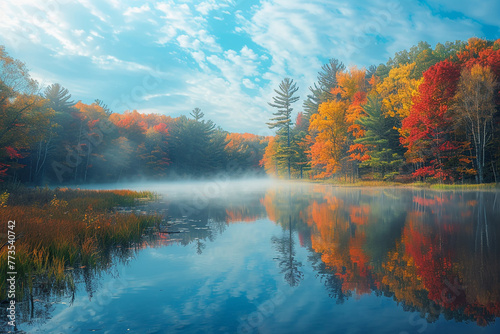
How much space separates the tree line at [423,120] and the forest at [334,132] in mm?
150

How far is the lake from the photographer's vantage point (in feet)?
15.8

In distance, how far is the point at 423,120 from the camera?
3575 centimetres

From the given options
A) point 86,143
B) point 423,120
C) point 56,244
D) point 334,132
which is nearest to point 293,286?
point 56,244

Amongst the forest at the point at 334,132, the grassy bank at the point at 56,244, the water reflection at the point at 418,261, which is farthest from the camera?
the forest at the point at 334,132

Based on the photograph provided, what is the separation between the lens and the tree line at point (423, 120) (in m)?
34.3

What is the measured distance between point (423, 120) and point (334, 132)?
58.8 feet

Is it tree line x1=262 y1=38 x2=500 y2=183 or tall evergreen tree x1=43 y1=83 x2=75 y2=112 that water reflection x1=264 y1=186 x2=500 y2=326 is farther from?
tall evergreen tree x1=43 y1=83 x2=75 y2=112

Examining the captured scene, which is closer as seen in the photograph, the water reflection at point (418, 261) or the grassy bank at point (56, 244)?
the water reflection at point (418, 261)

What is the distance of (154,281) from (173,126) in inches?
3342

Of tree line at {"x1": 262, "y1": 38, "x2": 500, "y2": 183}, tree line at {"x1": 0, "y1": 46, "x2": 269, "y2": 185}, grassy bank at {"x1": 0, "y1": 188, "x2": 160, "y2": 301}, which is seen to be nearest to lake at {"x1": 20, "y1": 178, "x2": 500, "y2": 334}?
grassy bank at {"x1": 0, "y1": 188, "x2": 160, "y2": 301}

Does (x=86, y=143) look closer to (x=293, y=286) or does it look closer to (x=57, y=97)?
(x=57, y=97)

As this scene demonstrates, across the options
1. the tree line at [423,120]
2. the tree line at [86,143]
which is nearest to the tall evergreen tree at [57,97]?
the tree line at [86,143]

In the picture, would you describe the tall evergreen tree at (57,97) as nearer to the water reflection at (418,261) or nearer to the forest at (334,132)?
the forest at (334,132)

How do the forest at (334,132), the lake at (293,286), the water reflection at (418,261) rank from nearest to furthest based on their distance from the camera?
the lake at (293,286), the water reflection at (418,261), the forest at (334,132)
